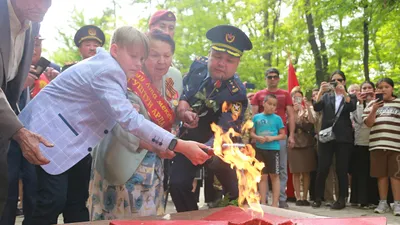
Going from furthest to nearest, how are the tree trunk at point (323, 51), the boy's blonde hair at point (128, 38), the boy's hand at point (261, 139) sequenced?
1. the tree trunk at point (323, 51)
2. the boy's hand at point (261, 139)
3. the boy's blonde hair at point (128, 38)

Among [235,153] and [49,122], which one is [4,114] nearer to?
[49,122]

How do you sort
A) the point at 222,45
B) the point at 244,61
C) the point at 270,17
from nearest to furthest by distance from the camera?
the point at 222,45
the point at 244,61
the point at 270,17

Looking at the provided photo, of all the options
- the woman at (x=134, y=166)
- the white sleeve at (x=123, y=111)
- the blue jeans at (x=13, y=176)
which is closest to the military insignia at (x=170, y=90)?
the woman at (x=134, y=166)

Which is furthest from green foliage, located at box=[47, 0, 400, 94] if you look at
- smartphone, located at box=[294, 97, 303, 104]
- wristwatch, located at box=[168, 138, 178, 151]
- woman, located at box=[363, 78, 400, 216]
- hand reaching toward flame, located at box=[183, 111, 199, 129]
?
wristwatch, located at box=[168, 138, 178, 151]

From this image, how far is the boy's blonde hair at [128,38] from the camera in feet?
11.4

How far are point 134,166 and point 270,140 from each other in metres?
3.77

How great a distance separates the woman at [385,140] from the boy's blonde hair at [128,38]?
442 centimetres

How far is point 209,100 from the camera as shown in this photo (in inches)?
168

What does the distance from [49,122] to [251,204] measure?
154 cm

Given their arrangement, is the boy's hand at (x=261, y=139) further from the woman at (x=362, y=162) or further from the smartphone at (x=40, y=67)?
the smartphone at (x=40, y=67)

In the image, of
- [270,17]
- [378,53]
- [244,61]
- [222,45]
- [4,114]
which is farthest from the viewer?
[270,17]

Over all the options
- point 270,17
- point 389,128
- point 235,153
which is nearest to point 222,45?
point 235,153

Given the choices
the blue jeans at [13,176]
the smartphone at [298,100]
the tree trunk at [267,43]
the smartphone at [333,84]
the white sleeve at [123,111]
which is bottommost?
the blue jeans at [13,176]

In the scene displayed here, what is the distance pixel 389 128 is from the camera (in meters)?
6.82
